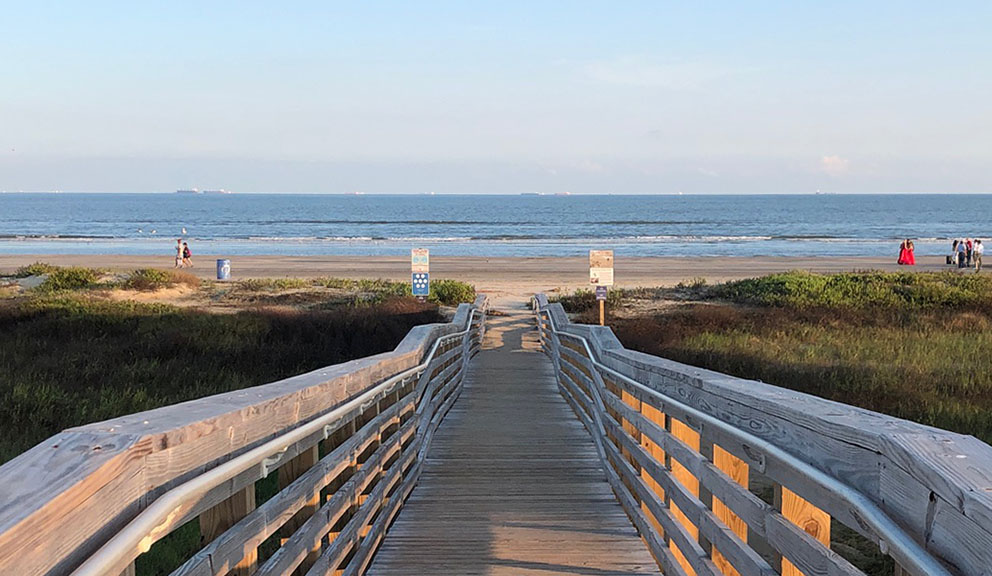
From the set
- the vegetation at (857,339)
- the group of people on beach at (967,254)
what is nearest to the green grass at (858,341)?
the vegetation at (857,339)

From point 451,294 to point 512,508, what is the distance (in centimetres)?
2111

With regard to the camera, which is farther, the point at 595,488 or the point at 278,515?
the point at 595,488

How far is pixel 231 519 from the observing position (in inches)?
115

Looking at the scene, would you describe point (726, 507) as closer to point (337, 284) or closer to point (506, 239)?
point (337, 284)

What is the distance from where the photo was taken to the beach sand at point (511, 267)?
38.5 meters

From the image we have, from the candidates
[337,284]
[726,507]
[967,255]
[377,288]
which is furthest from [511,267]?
[726,507]

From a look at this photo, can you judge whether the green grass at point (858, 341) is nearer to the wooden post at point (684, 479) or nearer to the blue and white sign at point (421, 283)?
the wooden post at point (684, 479)

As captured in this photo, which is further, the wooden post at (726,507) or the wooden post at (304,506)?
the wooden post at (304,506)

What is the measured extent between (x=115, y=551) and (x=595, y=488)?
5.29 m

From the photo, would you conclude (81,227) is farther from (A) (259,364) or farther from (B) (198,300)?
(A) (259,364)

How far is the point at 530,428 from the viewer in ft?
30.7

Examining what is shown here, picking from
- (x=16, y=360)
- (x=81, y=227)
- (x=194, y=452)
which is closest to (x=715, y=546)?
(x=194, y=452)

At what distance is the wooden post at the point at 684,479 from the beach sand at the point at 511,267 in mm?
27495

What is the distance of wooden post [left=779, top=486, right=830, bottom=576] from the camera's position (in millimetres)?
2857
